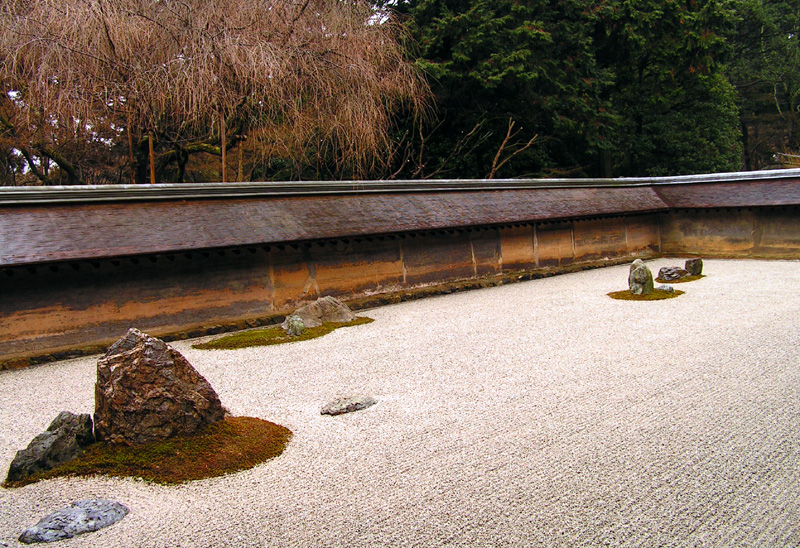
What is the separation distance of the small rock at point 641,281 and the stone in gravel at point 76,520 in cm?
769

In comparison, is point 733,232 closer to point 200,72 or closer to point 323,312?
point 323,312

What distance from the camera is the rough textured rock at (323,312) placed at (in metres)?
7.77

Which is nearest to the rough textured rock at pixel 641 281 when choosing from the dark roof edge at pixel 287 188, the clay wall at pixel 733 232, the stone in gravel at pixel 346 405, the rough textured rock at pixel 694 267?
the rough textured rock at pixel 694 267

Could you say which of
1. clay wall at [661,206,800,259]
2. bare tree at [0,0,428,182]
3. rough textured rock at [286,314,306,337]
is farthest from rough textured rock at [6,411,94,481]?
clay wall at [661,206,800,259]

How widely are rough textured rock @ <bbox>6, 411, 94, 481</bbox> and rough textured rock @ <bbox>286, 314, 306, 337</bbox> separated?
364 centimetres

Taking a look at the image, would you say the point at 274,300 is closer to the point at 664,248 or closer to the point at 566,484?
the point at 566,484

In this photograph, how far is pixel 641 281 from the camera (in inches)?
346

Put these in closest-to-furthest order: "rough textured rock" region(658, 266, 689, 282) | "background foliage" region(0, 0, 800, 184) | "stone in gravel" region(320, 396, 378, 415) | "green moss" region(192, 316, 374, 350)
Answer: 1. "stone in gravel" region(320, 396, 378, 415)
2. "green moss" region(192, 316, 374, 350)
3. "background foliage" region(0, 0, 800, 184)
4. "rough textured rock" region(658, 266, 689, 282)

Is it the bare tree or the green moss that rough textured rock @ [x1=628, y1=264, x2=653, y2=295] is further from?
the bare tree

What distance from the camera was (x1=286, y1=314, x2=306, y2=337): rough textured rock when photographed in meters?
7.26

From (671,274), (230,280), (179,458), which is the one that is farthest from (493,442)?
(671,274)

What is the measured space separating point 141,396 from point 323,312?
4402 mm

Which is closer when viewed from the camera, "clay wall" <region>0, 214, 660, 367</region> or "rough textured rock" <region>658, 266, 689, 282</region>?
"clay wall" <region>0, 214, 660, 367</region>

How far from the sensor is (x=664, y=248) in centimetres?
1420
